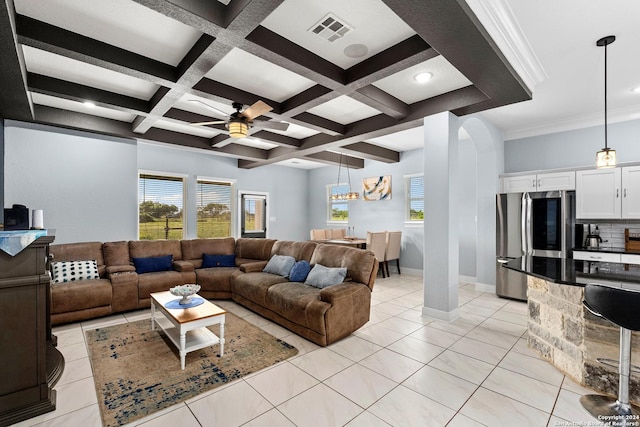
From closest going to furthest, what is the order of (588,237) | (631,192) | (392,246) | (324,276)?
1. (324,276)
2. (631,192)
3. (588,237)
4. (392,246)

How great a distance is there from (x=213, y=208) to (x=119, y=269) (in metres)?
3.20

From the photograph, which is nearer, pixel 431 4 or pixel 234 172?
pixel 431 4

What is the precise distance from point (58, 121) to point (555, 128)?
783 centimetres

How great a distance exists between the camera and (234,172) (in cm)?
768

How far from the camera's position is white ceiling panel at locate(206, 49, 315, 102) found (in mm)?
2975

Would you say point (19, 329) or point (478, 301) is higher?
point (19, 329)

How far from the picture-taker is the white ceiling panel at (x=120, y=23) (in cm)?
219

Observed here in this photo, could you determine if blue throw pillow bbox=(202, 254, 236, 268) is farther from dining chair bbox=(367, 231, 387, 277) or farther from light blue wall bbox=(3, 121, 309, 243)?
dining chair bbox=(367, 231, 387, 277)

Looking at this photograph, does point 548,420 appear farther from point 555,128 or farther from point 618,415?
point 555,128

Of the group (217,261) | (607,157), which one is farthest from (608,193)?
(217,261)

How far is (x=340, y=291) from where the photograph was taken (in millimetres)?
3201

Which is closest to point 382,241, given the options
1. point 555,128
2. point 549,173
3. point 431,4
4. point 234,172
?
point 549,173

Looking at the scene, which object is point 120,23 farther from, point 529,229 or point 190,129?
point 529,229

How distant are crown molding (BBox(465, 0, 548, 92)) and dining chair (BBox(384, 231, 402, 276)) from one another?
3.88m
